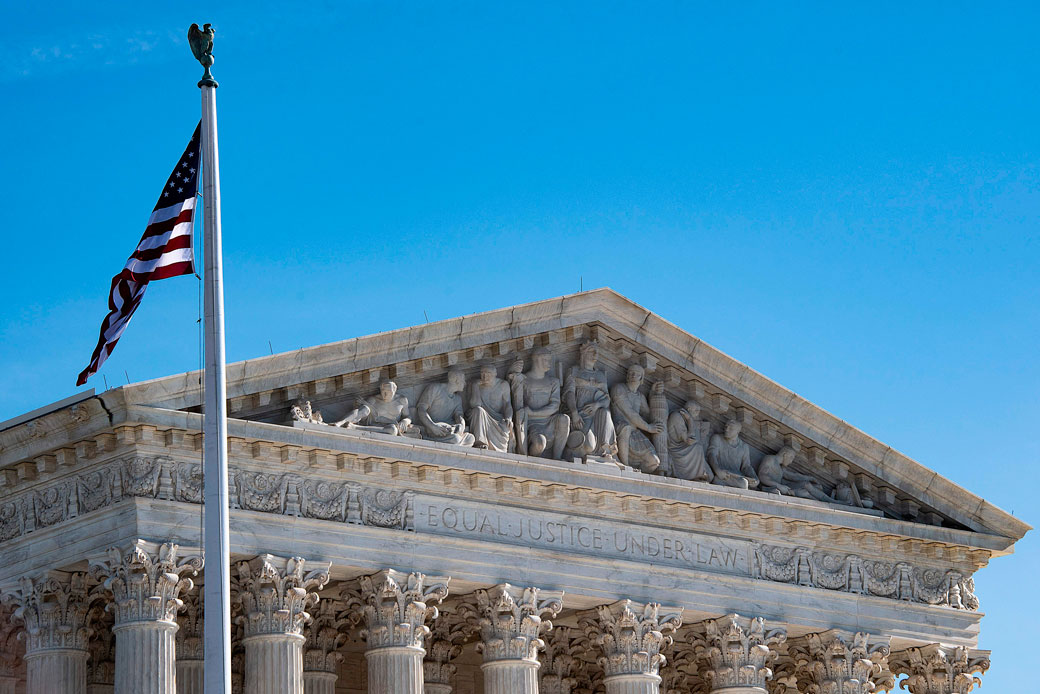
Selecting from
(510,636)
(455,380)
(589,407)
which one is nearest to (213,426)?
(455,380)

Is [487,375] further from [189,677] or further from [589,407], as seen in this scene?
[189,677]

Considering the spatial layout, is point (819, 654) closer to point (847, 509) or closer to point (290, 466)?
point (847, 509)

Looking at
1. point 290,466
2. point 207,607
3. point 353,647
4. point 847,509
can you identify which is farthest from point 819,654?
point 207,607

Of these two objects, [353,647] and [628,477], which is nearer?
[628,477]

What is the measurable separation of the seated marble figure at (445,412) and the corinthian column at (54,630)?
7272 millimetres

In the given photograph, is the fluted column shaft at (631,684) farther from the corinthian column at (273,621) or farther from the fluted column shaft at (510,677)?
the corinthian column at (273,621)

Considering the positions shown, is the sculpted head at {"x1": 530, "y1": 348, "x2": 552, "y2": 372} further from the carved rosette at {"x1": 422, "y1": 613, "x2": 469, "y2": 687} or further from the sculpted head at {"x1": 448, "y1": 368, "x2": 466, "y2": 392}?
the carved rosette at {"x1": 422, "y1": 613, "x2": 469, "y2": 687}

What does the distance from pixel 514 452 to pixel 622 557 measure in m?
3.25

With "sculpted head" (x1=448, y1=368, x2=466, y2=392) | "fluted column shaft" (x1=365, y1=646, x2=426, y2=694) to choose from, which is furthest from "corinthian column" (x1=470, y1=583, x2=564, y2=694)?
"sculpted head" (x1=448, y1=368, x2=466, y2=392)

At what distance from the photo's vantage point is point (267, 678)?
3716 centimetres

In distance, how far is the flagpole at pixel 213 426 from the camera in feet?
95.2

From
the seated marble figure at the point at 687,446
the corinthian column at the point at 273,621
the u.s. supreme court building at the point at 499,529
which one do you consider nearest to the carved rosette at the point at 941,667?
the u.s. supreme court building at the point at 499,529

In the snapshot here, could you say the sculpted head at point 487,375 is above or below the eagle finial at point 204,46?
below

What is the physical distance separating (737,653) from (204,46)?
19.2m
